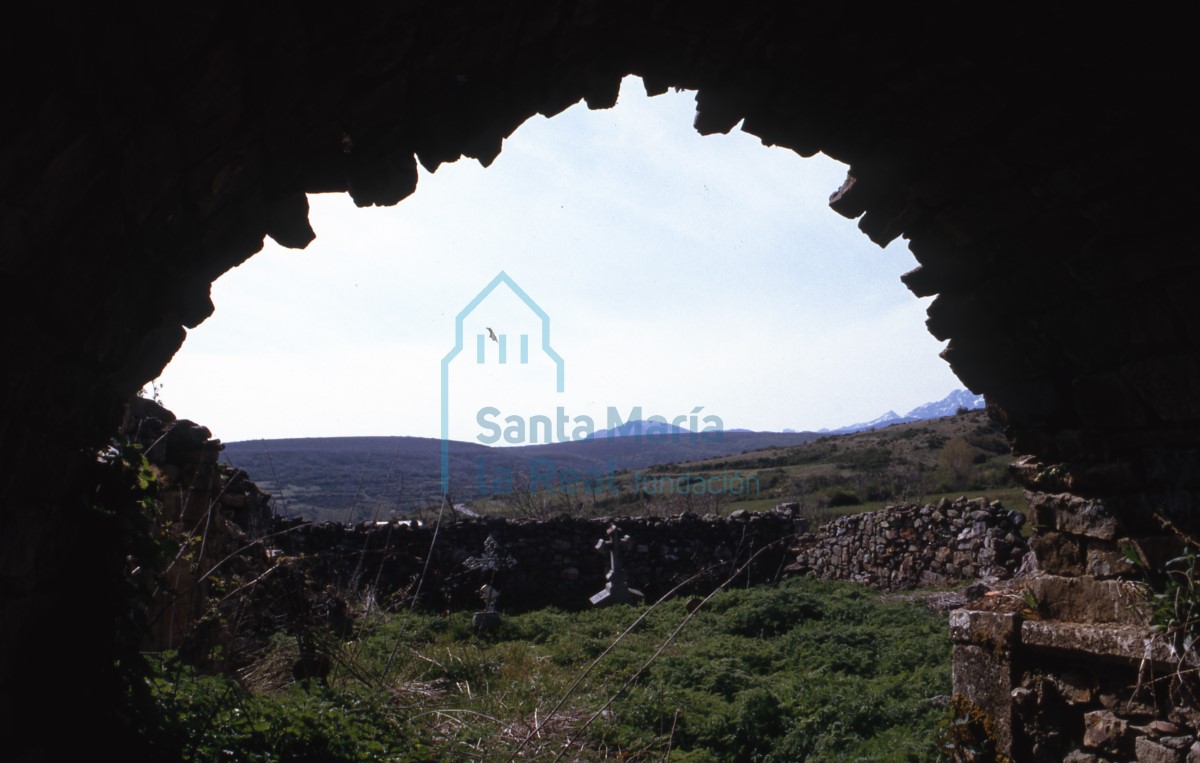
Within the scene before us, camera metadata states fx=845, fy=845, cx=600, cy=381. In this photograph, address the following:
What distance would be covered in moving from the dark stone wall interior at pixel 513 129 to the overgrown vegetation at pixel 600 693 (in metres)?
1.16

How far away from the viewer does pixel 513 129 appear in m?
3.56

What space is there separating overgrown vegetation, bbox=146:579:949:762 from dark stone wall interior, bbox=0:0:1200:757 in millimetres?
1160

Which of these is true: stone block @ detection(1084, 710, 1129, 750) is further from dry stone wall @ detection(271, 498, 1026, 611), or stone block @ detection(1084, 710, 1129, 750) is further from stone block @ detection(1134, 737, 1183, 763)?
dry stone wall @ detection(271, 498, 1026, 611)

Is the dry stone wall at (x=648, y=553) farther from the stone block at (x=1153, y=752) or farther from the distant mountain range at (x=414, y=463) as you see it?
the stone block at (x=1153, y=752)

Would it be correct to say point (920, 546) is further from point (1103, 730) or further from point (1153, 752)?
Result: point (1153, 752)

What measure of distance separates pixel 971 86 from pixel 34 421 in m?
3.74

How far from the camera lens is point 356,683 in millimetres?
5863

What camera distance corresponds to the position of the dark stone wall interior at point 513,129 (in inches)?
88.5

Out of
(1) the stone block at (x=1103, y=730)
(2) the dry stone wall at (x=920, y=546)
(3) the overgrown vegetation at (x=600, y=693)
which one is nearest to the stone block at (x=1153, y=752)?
(1) the stone block at (x=1103, y=730)

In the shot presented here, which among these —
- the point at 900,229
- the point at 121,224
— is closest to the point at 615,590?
the point at 900,229

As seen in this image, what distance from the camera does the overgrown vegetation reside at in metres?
4.11

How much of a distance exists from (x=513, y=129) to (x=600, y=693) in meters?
5.34

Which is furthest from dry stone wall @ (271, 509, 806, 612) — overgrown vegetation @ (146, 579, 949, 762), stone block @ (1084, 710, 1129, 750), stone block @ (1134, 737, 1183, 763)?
stone block @ (1134, 737, 1183, 763)

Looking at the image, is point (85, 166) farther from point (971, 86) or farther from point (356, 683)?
point (356, 683)
